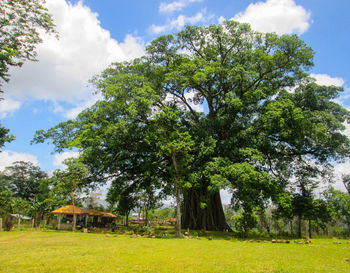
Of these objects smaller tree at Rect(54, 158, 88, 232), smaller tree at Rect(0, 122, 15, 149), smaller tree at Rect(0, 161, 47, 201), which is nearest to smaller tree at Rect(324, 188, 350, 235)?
smaller tree at Rect(54, 158, 88, 232)

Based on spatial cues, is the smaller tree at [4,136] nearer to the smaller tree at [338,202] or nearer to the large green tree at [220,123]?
the large green tree at [220,123]

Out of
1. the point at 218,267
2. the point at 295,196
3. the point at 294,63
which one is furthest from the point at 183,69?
the point at 218,267

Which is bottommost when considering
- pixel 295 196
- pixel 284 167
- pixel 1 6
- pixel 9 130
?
pixel 295 196

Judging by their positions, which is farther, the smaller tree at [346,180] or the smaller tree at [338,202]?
the smaller tree at [346,180]

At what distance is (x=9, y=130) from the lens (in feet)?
60.8

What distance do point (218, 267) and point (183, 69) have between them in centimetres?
1506

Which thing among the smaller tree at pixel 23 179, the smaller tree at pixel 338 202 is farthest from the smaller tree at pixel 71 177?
the smaller tree at pixel 23 179

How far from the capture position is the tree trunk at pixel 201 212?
2122 centimetres

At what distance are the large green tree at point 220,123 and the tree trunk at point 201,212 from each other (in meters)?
0.13

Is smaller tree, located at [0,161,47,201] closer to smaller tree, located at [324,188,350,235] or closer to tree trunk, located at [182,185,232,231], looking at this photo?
tree trunk, located at [182,185,232,231]

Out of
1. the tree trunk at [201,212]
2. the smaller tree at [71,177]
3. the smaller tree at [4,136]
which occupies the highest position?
the smaller tree at [4,136]

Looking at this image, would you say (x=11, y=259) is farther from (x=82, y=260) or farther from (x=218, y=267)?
(x=218, y=267)

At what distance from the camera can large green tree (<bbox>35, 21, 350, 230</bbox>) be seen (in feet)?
54.9

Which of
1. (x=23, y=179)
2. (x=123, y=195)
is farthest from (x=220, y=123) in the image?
(x=23, y=179)
